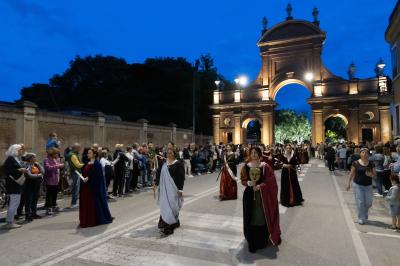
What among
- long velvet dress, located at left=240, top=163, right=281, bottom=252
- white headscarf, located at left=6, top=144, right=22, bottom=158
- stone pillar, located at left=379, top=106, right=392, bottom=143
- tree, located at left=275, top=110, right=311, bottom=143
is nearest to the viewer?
long velvet dress, located at left=240, top=163, right=281, bottom=252

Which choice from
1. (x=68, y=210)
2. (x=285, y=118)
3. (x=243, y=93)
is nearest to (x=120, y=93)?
(x=243, y=93)

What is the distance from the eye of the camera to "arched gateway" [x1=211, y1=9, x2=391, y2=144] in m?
35.5

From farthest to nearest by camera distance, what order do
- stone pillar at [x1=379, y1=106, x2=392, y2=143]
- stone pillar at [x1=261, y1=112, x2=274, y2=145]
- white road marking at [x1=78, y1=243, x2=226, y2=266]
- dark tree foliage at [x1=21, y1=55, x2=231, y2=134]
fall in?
dark tree foliage at [x1=21, y1=55, x2=231, y2=134], stone pillar at [x1=261, y1=112, x2=274, y2=145], stone pillar at [x1=379, y1=106, x2=392, y2=143], white road marking at [x1=78, y1=243, x2=226, y2=266]

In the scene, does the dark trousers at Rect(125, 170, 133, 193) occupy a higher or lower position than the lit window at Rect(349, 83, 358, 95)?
lower

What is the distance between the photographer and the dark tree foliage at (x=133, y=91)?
4769 cm

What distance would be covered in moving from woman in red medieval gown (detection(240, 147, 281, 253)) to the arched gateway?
108ft

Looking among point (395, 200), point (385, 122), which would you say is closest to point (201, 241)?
point (395, 200)

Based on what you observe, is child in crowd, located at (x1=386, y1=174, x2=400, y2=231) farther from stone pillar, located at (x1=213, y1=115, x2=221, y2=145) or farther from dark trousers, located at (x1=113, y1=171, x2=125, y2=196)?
stone pillar, located at (x1=213, y1=115, x2=221, y2=145)

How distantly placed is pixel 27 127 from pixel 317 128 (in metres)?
31.8

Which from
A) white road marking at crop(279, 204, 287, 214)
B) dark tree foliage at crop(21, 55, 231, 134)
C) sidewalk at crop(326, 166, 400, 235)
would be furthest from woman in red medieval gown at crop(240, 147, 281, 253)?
dark tree foliage at crop(21, 55, 231, 134)

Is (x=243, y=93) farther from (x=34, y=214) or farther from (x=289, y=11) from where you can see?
(x=34, y=214)

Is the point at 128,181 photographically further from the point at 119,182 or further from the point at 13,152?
the point at 13,152

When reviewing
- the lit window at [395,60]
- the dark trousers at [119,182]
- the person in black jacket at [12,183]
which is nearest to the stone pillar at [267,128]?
the lit window at [395,60]

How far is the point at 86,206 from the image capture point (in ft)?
24.5
